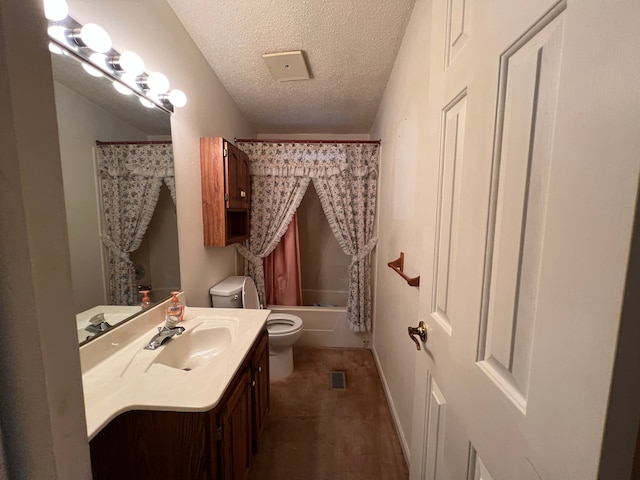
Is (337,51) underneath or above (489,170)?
above

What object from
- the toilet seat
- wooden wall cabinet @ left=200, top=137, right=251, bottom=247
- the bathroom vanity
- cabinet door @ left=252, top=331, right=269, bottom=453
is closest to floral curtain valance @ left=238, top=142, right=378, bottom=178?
wooden wall cabinet @ left=200, top=137, right=251, bottom=247

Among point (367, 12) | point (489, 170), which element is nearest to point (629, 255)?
A: point (489, 170)

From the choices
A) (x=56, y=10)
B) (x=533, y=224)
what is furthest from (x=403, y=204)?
(x=56, y=10)

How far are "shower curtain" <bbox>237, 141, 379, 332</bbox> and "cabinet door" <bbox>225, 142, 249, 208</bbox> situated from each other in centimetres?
22

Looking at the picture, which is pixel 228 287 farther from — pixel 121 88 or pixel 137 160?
pixel 121 88

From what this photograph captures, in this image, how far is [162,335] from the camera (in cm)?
111

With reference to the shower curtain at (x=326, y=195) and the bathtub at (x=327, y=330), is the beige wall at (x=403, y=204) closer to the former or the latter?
the shower curtain at (x=326, y=195)

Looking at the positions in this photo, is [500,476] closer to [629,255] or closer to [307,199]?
[629,255]

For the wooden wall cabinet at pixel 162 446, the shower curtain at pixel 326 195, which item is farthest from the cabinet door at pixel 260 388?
the shower curtain at pixel 326 195

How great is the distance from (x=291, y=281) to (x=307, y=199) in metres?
1.15

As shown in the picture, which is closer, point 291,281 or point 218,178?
point 218,178

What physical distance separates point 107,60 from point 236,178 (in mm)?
964

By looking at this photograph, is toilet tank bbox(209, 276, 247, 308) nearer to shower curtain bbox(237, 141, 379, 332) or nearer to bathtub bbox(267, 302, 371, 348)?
shower curtain bbox(237, 141, 379, 332)

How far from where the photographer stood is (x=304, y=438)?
1.51m
